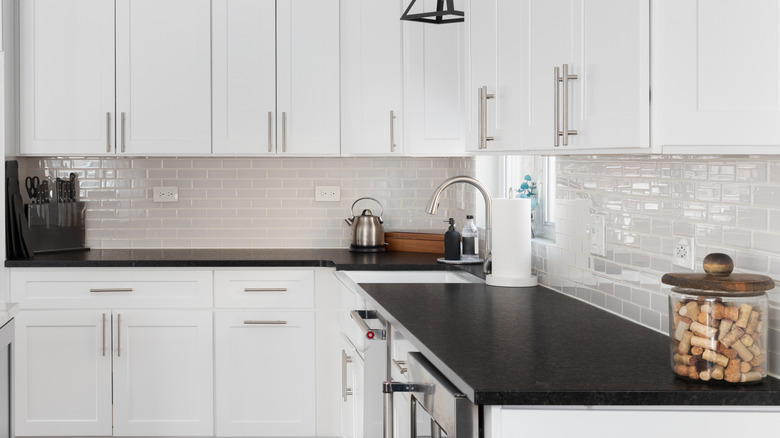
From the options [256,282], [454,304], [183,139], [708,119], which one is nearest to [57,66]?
[183,139]

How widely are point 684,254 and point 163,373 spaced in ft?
8.65

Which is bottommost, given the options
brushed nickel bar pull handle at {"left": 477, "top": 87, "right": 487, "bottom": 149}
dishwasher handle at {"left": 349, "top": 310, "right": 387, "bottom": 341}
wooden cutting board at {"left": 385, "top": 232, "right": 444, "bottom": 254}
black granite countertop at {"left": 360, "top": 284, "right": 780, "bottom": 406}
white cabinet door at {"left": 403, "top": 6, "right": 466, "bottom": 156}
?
dishwasher handle at {"left": 349, "top": 310, "right": 387, "bottom": 341}

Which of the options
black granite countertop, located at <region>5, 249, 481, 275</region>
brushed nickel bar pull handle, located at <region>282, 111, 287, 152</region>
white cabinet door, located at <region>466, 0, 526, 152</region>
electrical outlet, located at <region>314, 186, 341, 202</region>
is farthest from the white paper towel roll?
electrical outlet, located at <region>314, 186, 341, 202</region>

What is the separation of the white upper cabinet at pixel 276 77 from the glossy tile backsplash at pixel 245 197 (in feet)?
1.26

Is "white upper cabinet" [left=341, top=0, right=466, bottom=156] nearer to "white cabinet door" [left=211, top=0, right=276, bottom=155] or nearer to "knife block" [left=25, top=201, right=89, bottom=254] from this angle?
"white cabinet door" [left=211, top=0, right=276, bottom=155]

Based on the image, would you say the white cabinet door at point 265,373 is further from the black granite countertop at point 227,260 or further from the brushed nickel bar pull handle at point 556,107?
the brushed nickel bar pull handle at point 556,107

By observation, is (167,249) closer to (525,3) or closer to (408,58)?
(408,58)

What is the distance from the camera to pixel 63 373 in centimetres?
395

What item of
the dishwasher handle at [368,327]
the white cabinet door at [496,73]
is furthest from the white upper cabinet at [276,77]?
the dishwasher handle at [368,327]

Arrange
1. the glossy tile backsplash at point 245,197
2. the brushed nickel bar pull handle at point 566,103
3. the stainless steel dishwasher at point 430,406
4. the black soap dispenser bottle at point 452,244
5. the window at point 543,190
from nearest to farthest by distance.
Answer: the stainless steel dishwasher at point 430,406 < the brushed nickel bar pull handle at point 566,103 < the window at point 543,190 < the black soap dispenser bottle at point 452,244 < the glossy tile backsplash at point 245,197

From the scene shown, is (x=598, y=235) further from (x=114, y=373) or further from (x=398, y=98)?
(x=114, y=373)

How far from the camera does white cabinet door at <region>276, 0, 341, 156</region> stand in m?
4.20

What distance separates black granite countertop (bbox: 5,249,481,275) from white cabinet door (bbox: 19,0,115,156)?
0.52m

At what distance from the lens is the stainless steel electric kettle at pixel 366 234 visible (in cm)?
441
